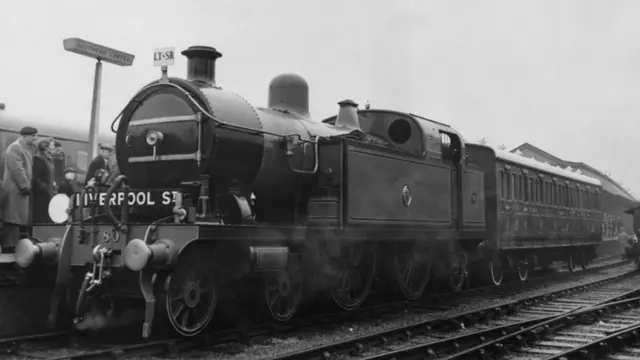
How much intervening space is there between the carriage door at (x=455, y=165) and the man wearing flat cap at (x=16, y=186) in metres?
6.29

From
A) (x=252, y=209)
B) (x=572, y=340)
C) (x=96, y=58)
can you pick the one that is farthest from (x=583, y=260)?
(x=96, y=58)

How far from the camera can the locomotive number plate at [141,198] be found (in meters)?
6.29

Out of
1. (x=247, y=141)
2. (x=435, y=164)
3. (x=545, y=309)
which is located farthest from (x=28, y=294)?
(x=545, y=309)

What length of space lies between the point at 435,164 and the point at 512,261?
567cm

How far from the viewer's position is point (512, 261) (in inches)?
569

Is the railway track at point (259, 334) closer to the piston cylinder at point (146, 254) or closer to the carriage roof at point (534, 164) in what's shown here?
the piston cylinder at point (146, 254)

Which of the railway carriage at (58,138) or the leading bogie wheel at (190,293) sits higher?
the railway carriage at (58,138)

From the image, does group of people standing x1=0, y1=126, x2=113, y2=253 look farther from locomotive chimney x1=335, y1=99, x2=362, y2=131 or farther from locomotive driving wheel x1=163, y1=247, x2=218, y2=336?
locomotive chimney x1=335, y1=99, x2=362, y2=131

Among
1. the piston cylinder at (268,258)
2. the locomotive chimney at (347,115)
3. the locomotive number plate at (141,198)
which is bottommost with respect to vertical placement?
the piston cylinder at (268,258)

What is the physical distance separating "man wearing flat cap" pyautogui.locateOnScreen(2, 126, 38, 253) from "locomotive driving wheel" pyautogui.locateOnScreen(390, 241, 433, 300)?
16.6 feet

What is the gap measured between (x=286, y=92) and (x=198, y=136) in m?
2.12

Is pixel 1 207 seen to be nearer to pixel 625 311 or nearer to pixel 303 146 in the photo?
pixel 303 146

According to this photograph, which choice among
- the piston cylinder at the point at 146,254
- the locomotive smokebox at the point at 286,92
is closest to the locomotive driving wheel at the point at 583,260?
the locomotive smokebox at the point at 286,92

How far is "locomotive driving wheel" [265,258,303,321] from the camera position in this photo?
722cm
